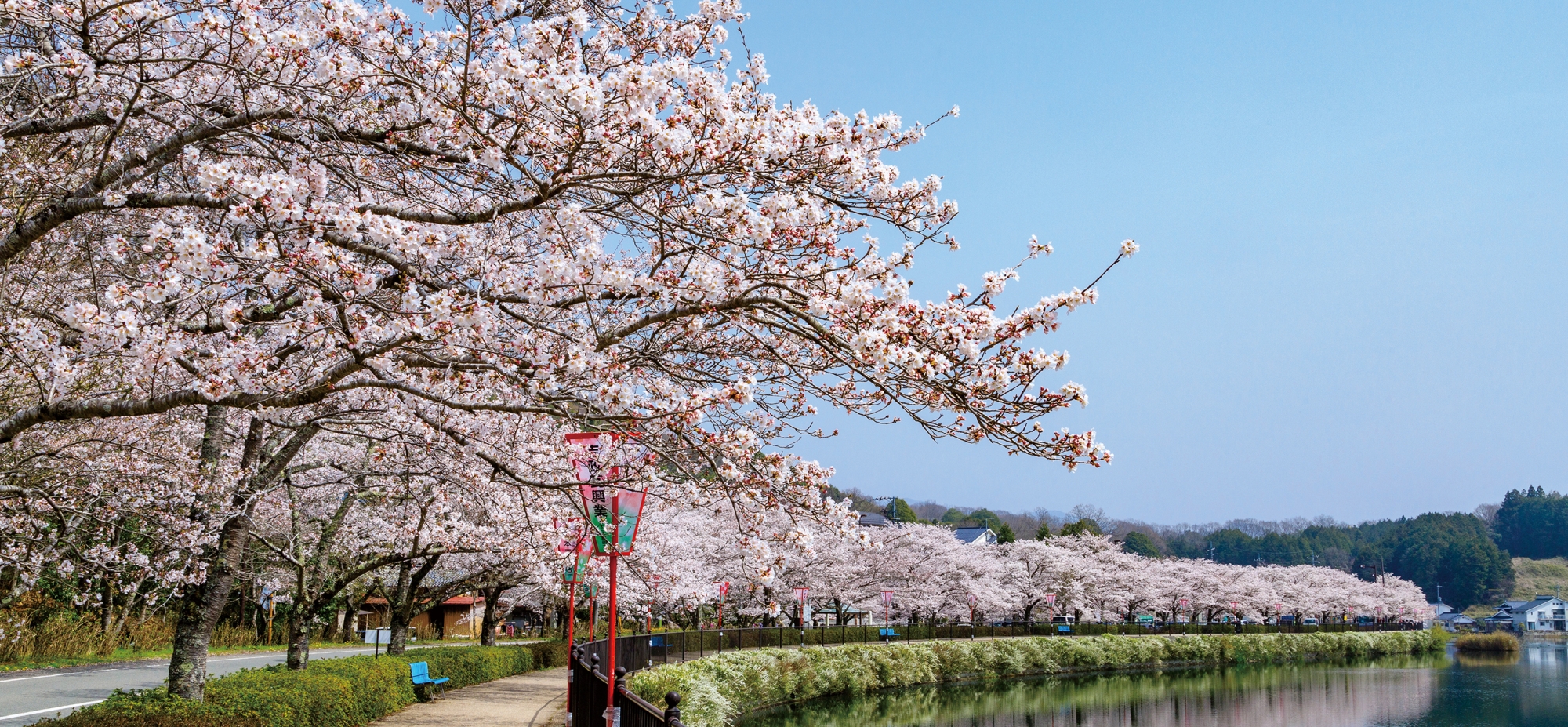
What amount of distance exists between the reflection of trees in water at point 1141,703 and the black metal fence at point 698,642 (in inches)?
105

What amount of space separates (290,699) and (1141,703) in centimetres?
2689

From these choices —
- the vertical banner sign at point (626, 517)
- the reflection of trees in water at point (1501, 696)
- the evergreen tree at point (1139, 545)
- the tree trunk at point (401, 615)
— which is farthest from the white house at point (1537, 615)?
the vertical banner sign at point (626, 517)

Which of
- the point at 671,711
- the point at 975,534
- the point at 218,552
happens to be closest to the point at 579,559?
the point at 218,552

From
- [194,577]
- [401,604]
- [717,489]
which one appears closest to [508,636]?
[401,604]

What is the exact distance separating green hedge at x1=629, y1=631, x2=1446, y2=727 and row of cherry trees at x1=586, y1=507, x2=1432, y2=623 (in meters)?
2.14

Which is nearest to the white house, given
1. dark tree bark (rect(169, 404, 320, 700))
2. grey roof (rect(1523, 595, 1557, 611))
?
grey roof (rect(1523, 595, 1557, 611))

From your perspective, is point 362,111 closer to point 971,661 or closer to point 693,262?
point 693,262

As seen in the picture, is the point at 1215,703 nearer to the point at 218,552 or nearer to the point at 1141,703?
the point at 1141,703

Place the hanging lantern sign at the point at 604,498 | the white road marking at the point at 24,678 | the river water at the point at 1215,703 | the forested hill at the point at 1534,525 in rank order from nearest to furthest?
1. the hanging lantern sign at the point at 604,498
2. the white road marking at the point at 24,678
3. the river water at the point at 1215,703
4. the forested hill at the point at 1534,525

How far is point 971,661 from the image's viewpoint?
3572 cm

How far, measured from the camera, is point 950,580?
45031mm

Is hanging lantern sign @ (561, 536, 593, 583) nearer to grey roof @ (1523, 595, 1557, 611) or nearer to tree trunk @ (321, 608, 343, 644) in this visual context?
tree trunk @ (321, 608, 343, 644)

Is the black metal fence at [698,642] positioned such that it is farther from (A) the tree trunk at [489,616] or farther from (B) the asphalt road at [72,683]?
(B) the asphalt road at [72,683]

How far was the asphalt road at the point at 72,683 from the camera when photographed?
13.0 m
